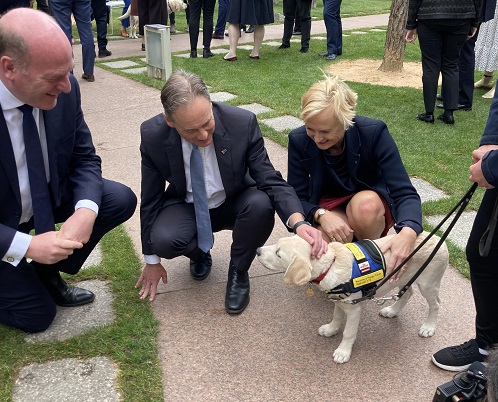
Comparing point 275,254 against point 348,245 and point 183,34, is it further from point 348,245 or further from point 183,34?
point 183,34

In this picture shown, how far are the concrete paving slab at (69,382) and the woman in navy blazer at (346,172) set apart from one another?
1.43 metres

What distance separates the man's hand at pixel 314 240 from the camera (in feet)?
8.63

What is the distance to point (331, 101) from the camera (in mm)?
2986

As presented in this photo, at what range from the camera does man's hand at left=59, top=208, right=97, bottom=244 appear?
113 inches

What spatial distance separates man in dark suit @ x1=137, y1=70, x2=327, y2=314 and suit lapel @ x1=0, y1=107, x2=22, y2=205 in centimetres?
73

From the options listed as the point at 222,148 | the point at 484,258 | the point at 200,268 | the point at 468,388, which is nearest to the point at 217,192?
the point at 222,148

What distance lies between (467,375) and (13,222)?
2.36 metres

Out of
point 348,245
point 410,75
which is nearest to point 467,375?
point 348,245

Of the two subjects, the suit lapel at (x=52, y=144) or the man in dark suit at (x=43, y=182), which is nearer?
the man in dark suit at (x=43, y=182)

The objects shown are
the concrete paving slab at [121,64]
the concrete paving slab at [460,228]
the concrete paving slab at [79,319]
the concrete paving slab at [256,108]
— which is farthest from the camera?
the concrete paving slab at [121,64]

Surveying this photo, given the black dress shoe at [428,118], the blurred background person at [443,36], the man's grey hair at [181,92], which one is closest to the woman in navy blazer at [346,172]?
the man's grey hair at [181,92]

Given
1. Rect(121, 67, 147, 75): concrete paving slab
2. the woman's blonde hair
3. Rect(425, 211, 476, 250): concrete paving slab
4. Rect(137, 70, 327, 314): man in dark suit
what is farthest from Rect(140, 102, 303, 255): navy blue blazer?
Rect(121, 67, 147, 75): concrete paving slab

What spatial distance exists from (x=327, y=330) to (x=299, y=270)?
679 millimetres

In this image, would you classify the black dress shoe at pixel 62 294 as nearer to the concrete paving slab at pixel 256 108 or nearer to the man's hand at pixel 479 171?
the man's hand at pixel 479 171
